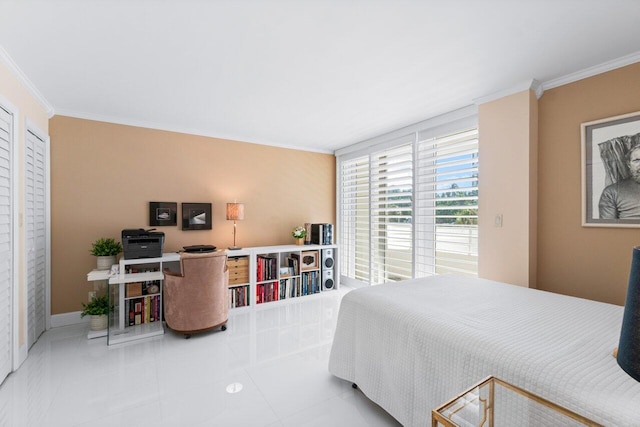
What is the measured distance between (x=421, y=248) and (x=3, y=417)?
381 centimetres

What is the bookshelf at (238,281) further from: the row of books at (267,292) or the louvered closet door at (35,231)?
the louvered closet door at (35,231)

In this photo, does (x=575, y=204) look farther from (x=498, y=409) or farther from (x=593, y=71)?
(x=498, y=409)

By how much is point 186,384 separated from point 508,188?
3.19 metres

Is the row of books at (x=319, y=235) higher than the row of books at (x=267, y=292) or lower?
higher

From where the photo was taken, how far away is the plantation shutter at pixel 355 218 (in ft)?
15.5

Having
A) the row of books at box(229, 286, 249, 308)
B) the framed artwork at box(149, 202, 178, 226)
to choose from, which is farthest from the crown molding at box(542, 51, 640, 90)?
the framed artwork at box(149, 202, 178, 226)

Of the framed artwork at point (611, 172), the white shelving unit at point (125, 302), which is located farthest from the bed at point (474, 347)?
the white shelving unit at point (125, 302)

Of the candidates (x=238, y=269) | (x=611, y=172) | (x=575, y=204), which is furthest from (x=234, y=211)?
(x=611, y=172)

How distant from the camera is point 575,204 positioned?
2477 mm

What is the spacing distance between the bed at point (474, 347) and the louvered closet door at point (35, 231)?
2925 millimetres

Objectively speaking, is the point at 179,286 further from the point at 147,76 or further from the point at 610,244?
the point at 610,244

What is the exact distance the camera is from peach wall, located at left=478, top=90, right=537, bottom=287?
8.61 feet

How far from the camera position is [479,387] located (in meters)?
1.08

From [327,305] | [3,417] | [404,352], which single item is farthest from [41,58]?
[327,305]
